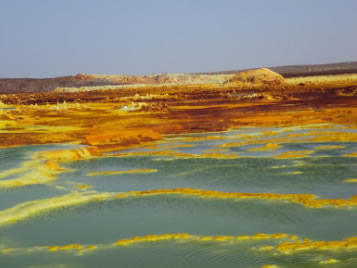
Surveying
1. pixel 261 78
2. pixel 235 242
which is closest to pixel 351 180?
pixel 235 242

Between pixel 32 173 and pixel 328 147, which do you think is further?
pixel 328 147

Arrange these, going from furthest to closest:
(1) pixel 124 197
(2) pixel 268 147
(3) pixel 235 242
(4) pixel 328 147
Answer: (2) pixel 268 147, (4) pixel 328 147, (1) pixel 124 197, (3) pixel 235 242

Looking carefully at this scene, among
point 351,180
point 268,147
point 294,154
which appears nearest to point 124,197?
point 351,180

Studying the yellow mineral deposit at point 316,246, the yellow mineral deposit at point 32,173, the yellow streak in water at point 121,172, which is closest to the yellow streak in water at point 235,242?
the yellow mineral deposit at point 316,246

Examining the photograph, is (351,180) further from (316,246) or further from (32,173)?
(32,173)

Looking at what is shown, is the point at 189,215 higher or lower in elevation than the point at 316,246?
higher

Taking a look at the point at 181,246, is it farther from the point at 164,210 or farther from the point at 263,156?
the point at 263,156

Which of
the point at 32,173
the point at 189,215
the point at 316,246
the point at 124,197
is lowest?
the point at 316,246

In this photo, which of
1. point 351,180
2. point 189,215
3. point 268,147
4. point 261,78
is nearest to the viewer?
point 189,215

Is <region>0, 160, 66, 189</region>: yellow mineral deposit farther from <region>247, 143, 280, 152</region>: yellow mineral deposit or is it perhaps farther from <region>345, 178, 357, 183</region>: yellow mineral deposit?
<region>345, 178, 357, 183</region>: yellow mineral deposit
